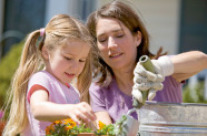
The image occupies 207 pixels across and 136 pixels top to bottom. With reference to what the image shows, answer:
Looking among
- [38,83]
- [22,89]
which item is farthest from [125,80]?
[38,83]

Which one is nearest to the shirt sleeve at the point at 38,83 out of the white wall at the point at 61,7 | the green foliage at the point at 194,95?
the green foliage at the point at 194,95

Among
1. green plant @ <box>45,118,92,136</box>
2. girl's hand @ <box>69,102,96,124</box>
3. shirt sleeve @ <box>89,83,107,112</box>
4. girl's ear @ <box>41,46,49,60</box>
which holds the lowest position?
shirt sleeve @ <box>89,83,107,112</box>

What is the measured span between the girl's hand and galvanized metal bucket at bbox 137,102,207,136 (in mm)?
288

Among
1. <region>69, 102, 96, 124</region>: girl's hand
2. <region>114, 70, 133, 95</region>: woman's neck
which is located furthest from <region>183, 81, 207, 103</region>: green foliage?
<region>69, 102, 96, 124</region>: girl's hand

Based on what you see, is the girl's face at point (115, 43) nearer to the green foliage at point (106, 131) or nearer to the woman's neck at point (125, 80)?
the woman's neck at point (125, 80)

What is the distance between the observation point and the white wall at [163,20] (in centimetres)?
749

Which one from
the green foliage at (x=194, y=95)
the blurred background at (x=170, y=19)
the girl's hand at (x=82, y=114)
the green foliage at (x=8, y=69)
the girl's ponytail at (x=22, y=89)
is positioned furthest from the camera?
the blurred background at (x=170, y=19)

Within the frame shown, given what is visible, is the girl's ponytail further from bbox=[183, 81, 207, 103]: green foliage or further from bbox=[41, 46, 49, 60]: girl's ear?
bbox=[183, 81, 207, 103]: green foliage

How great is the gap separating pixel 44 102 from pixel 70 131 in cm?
18

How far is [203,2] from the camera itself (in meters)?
7.41

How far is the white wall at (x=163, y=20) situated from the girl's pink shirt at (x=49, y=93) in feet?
18.1

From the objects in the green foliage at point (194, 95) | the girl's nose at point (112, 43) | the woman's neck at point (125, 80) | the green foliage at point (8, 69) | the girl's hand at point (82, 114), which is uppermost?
the girl's nose at point (112, 43)

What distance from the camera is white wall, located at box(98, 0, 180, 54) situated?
295 inches

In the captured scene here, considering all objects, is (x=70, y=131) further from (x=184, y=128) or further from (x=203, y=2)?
(x=203, y=2)
